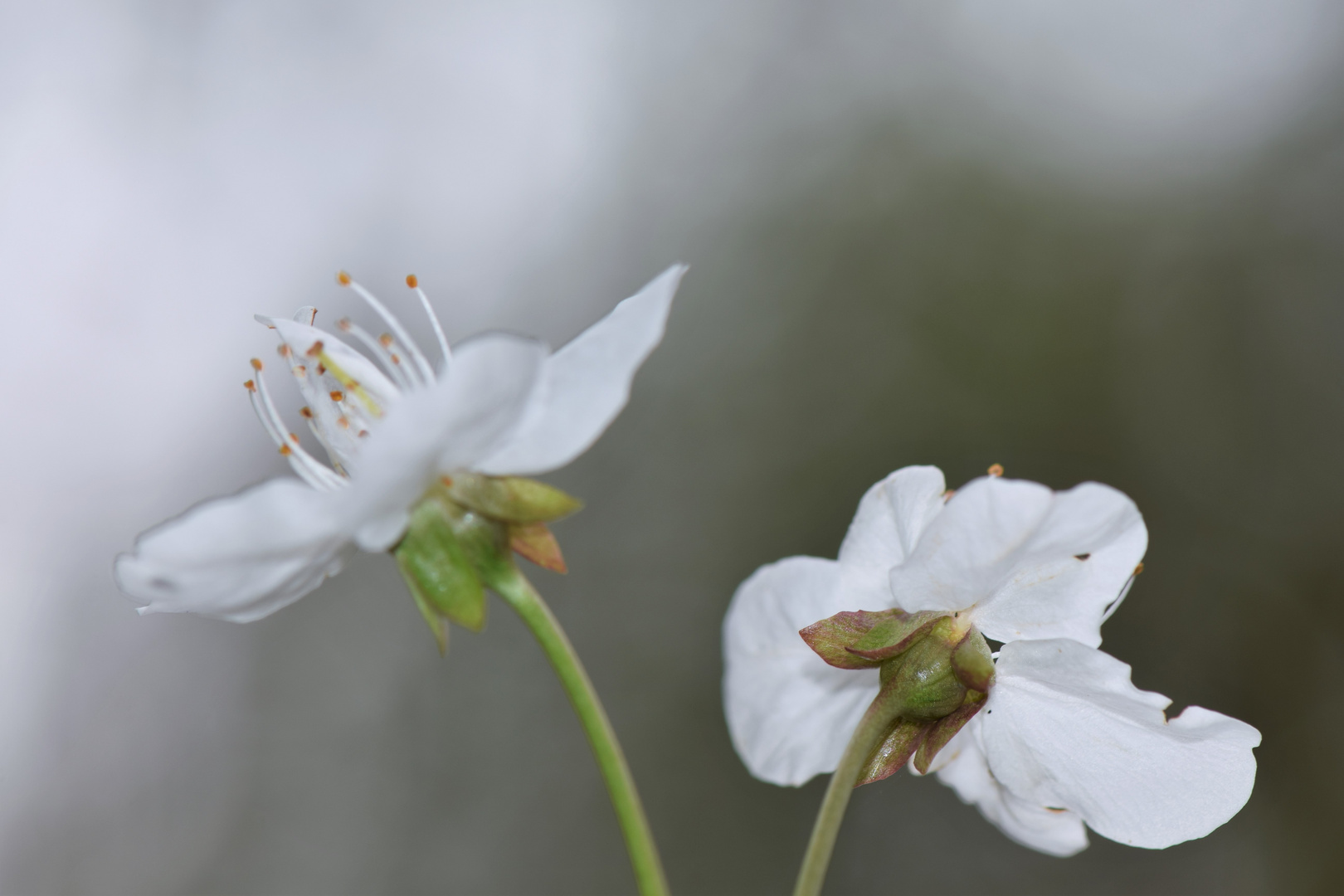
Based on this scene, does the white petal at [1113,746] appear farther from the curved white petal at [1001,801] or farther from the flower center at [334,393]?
the flower center at [334,393]

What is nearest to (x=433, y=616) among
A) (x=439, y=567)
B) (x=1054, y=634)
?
(x=439, y=567)

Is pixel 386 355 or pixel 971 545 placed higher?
pixel 386 355

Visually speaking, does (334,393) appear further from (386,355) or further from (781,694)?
(781,694)

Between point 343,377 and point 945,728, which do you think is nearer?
point 945,728

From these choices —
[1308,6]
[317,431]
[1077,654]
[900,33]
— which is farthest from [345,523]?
[1308,6]

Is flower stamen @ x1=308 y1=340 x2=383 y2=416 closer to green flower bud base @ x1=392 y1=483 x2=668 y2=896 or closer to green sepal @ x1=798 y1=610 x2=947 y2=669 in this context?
green flower bud base @ x1=392 y1=483 x2=668 y2=896

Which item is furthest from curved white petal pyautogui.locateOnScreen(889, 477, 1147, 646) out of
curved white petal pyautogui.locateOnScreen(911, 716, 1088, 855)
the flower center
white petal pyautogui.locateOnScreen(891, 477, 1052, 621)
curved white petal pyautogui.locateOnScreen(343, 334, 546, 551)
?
the flower center

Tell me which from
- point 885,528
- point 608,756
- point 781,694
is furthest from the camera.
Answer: point 781,694
